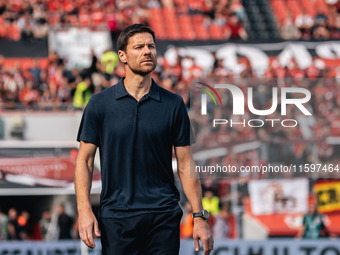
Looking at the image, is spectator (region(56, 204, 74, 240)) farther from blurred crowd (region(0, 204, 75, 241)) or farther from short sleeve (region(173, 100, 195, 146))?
short sleeve (region(173, 100, 195, 146))

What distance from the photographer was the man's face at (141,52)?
12.5ft

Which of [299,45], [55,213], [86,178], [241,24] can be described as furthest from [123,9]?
[86,178]

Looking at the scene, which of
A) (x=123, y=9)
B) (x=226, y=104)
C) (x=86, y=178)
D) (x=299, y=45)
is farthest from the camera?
(x=123, y=9)

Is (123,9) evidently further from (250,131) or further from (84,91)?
(250,131)

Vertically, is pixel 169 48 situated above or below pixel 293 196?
above

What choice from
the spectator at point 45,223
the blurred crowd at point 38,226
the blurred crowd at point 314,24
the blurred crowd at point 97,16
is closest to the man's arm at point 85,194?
the blurred crowd at point 38,226

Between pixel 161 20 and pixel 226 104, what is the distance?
344 inches

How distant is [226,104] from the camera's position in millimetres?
10117

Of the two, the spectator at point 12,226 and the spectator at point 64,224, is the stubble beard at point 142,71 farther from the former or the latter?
the spectator at point 12,226

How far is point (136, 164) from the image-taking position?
3855 millimetres

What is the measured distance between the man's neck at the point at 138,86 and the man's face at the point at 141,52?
7 cm

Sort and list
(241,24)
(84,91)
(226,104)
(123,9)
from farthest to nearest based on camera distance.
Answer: (241,24) → (123,9) → (84,91) → (226,104)

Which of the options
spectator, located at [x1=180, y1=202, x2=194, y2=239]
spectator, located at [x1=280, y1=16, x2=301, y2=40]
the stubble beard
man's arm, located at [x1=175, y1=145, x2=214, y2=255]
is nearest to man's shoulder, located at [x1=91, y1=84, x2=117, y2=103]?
the stubble beard

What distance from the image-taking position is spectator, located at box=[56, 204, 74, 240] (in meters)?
11.4
